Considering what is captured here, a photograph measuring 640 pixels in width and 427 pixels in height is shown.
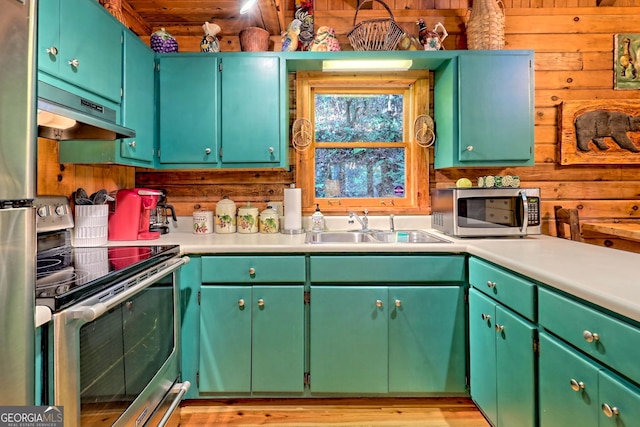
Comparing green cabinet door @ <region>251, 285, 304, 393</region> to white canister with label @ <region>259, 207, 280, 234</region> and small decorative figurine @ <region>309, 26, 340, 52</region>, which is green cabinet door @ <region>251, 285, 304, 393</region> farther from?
small decorative figurine @ <region>309, 26, 340, 52</region>

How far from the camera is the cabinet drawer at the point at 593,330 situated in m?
0.92

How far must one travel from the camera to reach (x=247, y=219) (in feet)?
7.96

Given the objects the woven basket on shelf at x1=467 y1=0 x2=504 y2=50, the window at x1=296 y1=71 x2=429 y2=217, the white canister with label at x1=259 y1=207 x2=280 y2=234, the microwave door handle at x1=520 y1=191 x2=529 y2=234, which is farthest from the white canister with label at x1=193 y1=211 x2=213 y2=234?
the woven basket on shelf at x1=467 y1=0 x2=504 y2=50

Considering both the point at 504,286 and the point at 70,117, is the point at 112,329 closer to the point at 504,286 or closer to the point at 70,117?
the point at 70,117

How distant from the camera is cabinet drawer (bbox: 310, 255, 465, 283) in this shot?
1.90 m

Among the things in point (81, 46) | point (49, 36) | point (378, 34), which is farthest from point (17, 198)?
point (378, 34)

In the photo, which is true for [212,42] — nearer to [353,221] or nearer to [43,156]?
[43,156]

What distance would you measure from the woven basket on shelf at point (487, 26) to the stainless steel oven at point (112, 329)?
2185mm

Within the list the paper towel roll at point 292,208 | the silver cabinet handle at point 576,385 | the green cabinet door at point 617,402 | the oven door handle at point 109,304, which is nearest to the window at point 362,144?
the paper towel roll at point 292,208

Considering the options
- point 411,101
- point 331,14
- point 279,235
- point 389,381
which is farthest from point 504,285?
point 331,14

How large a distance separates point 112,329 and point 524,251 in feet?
5.56

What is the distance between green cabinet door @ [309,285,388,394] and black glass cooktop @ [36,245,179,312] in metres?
0.81

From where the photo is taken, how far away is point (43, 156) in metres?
1.73

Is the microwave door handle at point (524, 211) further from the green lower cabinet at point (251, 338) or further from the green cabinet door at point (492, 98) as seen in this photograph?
the green lower cabinet at point (251, 338)
